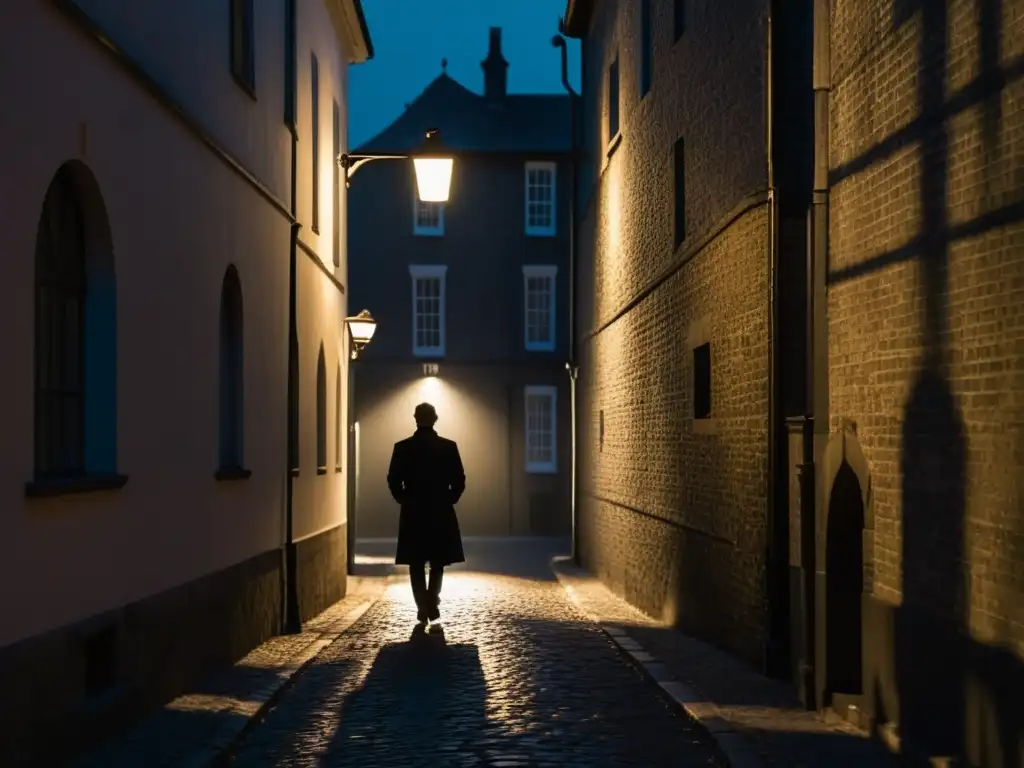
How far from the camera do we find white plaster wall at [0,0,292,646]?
6.93m

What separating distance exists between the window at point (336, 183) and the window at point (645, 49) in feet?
14.0

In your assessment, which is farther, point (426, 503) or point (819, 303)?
point (426, 503)

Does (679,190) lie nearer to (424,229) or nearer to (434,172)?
(434,172)

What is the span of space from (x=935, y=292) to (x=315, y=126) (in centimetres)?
1210

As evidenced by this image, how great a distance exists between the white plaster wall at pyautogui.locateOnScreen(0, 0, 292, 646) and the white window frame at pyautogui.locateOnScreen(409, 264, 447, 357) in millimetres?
A: 24695

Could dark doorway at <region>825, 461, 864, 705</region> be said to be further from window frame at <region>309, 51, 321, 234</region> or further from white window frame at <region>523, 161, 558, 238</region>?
white window frame at <region>523, 161, 558, 238</region>

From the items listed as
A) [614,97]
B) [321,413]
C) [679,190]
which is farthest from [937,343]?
[614,97]

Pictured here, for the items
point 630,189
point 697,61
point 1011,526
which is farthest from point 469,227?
point 1011,526

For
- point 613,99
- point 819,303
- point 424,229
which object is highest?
point 424,229

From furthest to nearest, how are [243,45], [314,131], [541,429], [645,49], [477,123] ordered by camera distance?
[477,123] < [541,429] < [645,49] < [314,131] < [243,45]

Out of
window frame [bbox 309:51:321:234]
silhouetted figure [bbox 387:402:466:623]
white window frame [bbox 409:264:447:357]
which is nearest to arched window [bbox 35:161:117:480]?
silhouetted figure [bbox 387:402:466:623]

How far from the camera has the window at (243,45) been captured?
1257cm

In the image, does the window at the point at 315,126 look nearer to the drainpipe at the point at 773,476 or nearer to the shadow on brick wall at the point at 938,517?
the drainpipe at the point at 773,476

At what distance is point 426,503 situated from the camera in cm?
→ 1413
